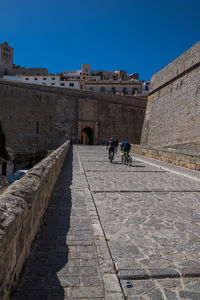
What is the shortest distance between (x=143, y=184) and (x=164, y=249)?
4342 millimetres

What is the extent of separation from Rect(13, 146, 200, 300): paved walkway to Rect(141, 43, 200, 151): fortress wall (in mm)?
11664

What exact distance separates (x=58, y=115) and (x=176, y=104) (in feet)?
59.2

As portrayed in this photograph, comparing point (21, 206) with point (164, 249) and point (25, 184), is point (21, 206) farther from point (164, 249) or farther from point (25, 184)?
point (164, 249)

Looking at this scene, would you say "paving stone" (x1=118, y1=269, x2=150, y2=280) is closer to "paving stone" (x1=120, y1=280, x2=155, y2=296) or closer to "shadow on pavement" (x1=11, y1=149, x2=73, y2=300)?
"paving stone" (x1=120, y1=280, x2=155, y2=296)

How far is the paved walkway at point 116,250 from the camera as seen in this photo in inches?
93.7

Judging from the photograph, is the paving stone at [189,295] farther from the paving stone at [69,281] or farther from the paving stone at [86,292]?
the paving stone at [69,281]

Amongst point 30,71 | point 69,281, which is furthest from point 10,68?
point 69,281

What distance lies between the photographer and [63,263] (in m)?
2.84

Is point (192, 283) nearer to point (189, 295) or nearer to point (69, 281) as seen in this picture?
point (189, 295)

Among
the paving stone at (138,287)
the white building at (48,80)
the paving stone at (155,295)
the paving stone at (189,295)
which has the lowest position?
the paving stone at (138,287)

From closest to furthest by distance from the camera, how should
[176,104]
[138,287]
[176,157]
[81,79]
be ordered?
1. [138,287]
2. [176,157]
3. [176,104]
4. [81,79]

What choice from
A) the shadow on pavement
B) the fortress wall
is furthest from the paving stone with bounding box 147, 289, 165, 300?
the fortress wall

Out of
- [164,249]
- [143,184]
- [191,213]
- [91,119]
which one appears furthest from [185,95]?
[91,119]

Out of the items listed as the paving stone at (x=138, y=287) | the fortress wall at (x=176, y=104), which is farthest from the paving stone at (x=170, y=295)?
the fortress wall at (x=176, y=104)
